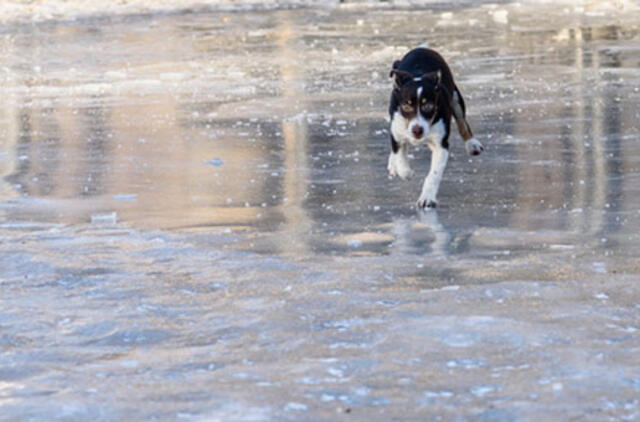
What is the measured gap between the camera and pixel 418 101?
27.7 feet

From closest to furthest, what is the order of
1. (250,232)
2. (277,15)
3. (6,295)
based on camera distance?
(6,295)
(250,232)
(277,15)

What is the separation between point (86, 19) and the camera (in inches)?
1062

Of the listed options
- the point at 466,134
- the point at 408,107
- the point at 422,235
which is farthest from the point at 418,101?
the point at 422,235

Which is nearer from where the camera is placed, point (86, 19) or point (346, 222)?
point (346, 222)

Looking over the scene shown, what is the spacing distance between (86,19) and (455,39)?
401 inches

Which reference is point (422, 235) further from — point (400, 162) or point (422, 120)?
point (400, 162)

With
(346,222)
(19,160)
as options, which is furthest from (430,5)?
(346,222)

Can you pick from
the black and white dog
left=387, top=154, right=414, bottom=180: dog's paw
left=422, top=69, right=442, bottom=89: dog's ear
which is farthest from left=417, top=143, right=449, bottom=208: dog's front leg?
left=422, top=69, right=442, bottom=89: dog's ear

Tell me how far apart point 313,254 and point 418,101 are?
7.16 ft

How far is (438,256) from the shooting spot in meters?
6.45

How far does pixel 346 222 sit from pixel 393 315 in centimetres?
221

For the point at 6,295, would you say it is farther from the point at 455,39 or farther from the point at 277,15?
the point at 277,15

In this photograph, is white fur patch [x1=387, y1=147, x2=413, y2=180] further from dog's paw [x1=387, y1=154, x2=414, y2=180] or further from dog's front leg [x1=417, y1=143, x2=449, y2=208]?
dog's front leg [x1=417, y1=143, x2=449, y2=208]

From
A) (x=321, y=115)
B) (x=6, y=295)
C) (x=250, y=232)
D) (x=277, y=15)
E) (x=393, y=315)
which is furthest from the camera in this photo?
(x=277, y=15)
